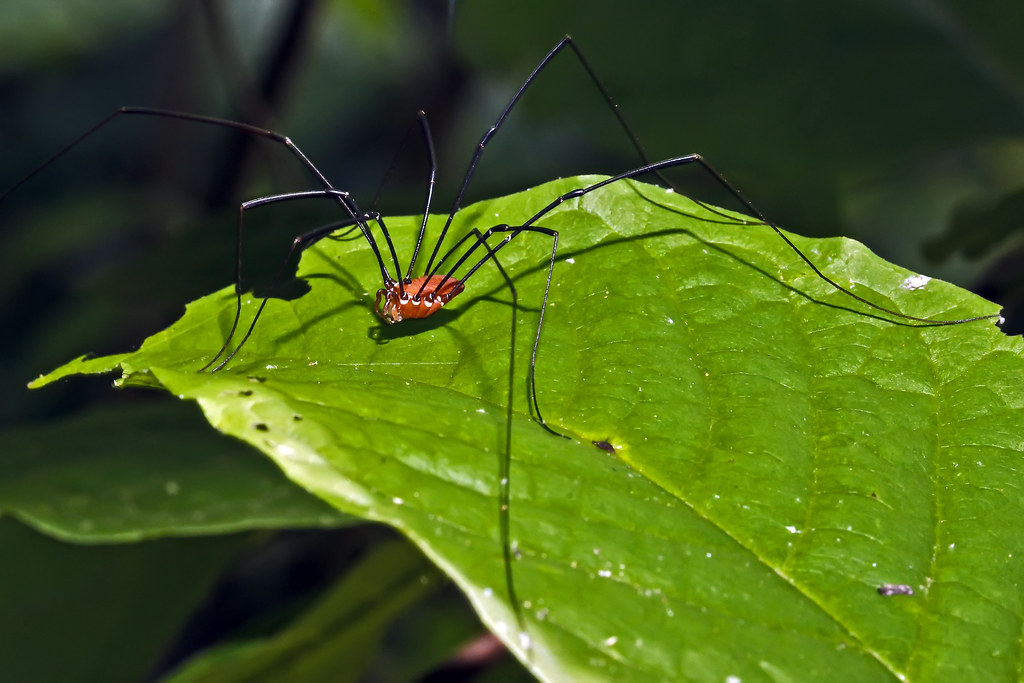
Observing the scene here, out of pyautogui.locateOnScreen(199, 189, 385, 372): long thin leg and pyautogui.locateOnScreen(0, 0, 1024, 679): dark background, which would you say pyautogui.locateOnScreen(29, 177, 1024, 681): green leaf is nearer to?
pyautogui.locateOnScreen(199, 189, 385, 372): long thin leg

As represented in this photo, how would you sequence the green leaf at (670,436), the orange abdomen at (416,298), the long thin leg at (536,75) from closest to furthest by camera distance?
1. the green leaf at (670,436)
2. the orange abdomen at (416,298)
3. the long thin leg at (536,75)

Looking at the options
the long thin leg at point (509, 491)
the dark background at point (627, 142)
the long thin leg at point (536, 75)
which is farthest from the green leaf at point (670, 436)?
the long thin leg at point (536, 75)

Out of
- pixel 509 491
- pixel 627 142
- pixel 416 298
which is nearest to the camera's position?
pixel 509 491

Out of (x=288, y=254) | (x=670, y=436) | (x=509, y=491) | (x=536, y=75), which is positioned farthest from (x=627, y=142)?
(x=509, y=491)

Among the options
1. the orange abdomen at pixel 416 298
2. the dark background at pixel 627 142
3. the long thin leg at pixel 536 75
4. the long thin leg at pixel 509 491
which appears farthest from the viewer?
the dark background at pixel 627 142

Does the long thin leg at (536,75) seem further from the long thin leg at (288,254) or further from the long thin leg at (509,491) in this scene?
the long thin leg at (509,491)

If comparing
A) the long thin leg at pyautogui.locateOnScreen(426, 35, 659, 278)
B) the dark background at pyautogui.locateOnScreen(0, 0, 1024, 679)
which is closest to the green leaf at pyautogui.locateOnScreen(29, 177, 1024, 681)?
the dark background at pyautogui.locateOnScreen(0, 0, 1024, 679)

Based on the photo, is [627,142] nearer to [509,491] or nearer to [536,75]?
[536,75]

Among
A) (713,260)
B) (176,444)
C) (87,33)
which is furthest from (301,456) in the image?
(87,33)

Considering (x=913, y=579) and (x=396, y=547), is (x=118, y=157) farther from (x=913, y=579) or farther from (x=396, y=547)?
(x=913, y=579)
